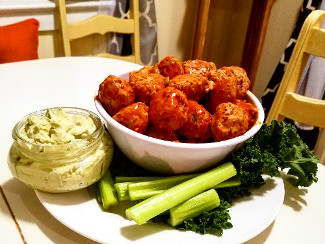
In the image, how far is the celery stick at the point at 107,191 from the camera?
70cm

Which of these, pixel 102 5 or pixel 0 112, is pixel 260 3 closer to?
pixel 102 5

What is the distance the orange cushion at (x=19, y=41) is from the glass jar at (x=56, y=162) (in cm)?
149

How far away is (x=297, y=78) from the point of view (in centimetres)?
129

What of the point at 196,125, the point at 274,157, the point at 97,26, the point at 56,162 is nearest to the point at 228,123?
the point at 196,125

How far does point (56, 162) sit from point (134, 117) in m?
0.19

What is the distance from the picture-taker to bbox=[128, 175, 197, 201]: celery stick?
706mm

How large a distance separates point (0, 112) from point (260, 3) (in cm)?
263

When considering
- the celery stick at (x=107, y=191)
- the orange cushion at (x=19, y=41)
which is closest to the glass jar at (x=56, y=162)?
the celery stick at (x=107, y=191)

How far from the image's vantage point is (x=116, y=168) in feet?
2.70

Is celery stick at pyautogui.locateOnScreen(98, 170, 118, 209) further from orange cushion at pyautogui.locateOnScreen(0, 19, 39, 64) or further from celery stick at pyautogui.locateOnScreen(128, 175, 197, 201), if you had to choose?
orange cushion at pyautogui.locateOnScreen(0, 19, 39, 64)

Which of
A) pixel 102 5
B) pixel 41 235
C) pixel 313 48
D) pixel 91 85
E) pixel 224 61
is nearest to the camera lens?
pixel 41 235

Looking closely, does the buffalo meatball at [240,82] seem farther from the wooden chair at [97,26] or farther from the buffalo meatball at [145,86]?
the wooden chair at [97,26]

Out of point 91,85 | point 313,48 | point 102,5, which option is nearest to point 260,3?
point 102,5

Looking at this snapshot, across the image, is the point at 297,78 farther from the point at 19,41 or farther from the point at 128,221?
the point at 19,41
